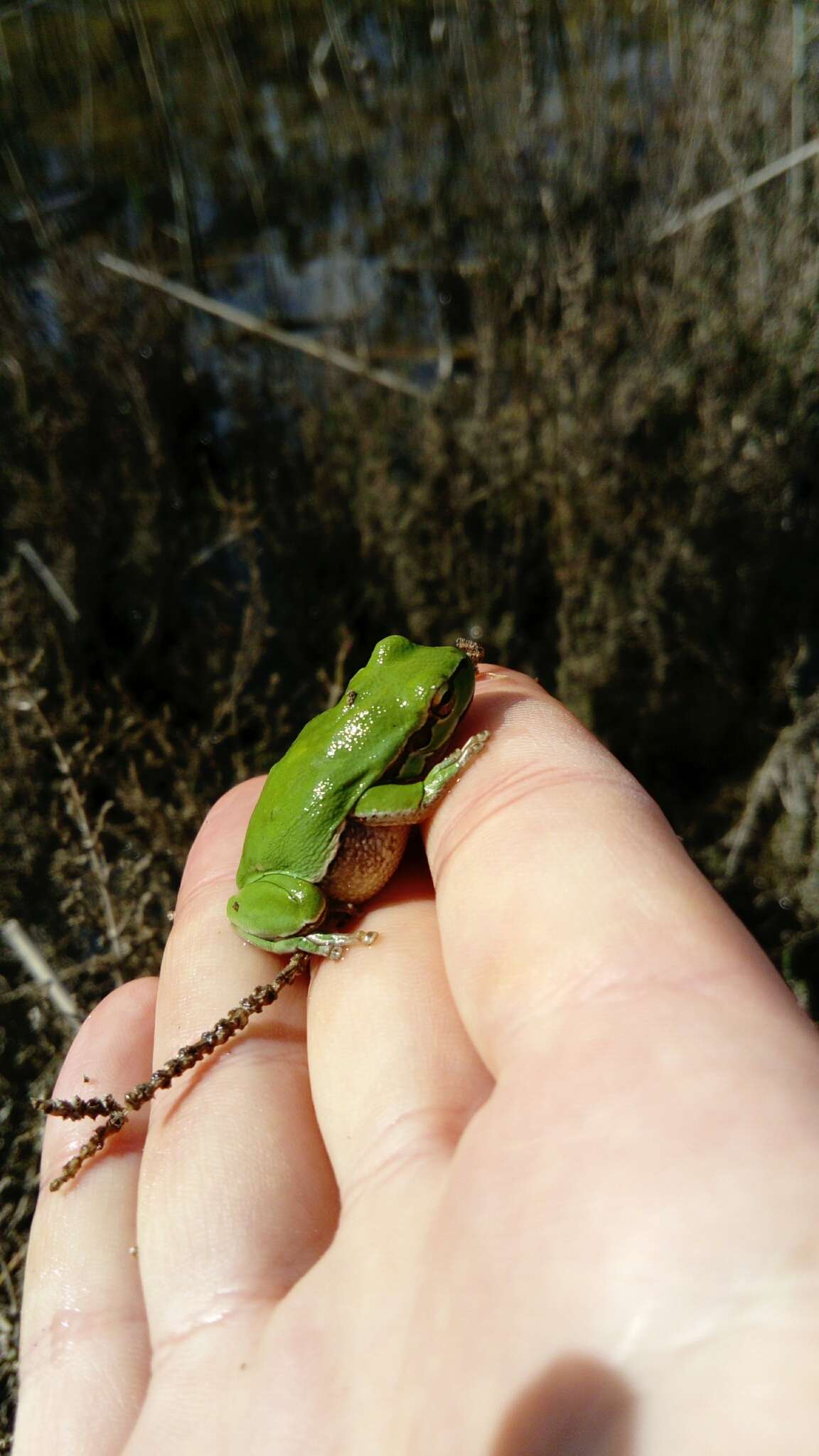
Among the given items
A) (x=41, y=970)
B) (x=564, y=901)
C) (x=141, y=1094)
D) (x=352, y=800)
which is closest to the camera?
(x=564, y=901)

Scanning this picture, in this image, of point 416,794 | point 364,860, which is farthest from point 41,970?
point 416,794

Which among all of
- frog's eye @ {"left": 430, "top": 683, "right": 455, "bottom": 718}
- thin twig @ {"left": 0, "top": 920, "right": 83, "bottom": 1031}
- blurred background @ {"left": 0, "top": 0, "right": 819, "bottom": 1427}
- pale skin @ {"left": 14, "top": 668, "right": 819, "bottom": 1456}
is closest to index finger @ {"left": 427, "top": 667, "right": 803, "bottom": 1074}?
pale skin @ {"left": 14, "top": 668, "right": 819, "bottom": 1456}

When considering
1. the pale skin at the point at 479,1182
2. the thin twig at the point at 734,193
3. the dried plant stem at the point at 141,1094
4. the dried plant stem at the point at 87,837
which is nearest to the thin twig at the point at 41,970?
the dried plant stem at the point at 87,837

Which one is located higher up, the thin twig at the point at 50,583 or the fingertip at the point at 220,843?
the thin twig at the point at 50,583

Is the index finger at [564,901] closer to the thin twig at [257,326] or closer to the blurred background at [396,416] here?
the blurred background at [396,416]

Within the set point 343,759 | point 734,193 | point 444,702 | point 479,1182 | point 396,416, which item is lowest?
point 479,1182

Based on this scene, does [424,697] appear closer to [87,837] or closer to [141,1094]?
[141,1094]
